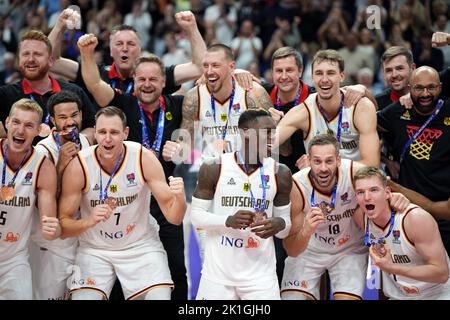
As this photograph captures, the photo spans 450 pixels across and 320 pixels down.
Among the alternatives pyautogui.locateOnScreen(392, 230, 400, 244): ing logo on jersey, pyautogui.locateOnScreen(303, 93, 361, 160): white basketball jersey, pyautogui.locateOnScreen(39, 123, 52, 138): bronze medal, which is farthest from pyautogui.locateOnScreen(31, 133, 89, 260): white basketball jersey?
pyautogui.locateOnScreen(392, 230, 400, 244): ing logo on jersey

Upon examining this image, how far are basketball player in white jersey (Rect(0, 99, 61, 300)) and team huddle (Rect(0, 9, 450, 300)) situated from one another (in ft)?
0.04

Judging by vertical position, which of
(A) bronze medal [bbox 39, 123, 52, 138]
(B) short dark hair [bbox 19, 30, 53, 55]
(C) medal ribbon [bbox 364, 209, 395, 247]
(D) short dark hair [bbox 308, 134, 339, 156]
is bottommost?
(C) medal ribbon [bbox 364, 209, 395, 247]

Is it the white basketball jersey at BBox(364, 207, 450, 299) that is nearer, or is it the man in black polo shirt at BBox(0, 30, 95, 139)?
the white basketball jersey at BBox(364, 207, 450, 299)

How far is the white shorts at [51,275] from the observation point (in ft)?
25.0

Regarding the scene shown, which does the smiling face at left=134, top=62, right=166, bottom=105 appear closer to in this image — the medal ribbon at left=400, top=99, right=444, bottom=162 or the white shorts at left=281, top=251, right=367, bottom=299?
the white shorts at left=281, top=251, right=367, bottom=299

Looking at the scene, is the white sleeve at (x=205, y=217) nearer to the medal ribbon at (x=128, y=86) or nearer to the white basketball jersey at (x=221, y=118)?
the white basketball jersey at (x=221, y=118)

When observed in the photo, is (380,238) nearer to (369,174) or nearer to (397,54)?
(369,174)

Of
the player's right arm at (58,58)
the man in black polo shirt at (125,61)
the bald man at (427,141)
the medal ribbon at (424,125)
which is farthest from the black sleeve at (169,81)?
the medal ribbon at (424,125)

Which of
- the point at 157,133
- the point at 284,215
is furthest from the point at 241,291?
the point at 157,133

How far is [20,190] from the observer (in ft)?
24.0

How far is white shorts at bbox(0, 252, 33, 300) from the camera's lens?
7.32 metres

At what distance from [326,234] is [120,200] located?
2080mm

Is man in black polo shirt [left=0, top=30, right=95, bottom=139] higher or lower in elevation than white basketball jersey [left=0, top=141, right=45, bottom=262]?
higher

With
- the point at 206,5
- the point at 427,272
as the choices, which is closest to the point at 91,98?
the point at 427,272
